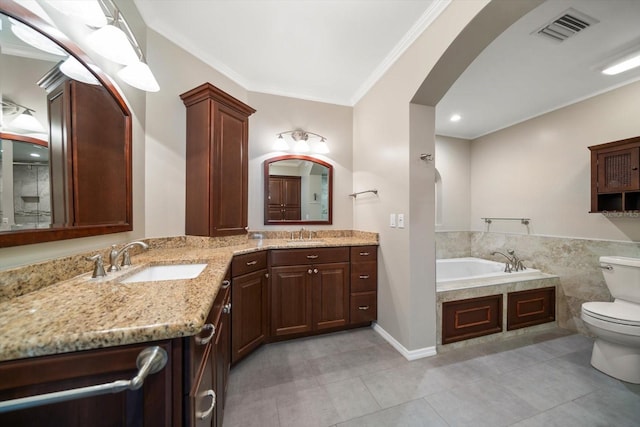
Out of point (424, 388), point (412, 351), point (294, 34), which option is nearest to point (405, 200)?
point (412, 351)

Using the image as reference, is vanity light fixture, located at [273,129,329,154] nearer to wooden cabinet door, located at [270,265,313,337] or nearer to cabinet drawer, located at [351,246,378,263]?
cabinet drawer, located at [351,246,378,263]

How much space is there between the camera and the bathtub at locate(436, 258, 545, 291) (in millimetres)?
2273

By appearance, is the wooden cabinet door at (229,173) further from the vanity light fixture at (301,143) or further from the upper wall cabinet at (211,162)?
the vanity light fixture at (301,143)

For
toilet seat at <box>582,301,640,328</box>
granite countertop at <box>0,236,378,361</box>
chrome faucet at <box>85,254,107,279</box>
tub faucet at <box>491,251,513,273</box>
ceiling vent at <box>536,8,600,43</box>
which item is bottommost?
toilet seat at <box>582,301,640,328</box>

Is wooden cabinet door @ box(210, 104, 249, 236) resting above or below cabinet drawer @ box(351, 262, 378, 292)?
above

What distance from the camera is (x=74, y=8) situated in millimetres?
978

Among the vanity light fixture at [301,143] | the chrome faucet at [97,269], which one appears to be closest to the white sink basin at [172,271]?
the chrome faucet at [97,269]

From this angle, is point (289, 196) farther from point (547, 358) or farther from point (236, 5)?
point (547, 358)

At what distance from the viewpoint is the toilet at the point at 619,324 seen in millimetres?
1623

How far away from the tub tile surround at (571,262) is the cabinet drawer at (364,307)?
210cm

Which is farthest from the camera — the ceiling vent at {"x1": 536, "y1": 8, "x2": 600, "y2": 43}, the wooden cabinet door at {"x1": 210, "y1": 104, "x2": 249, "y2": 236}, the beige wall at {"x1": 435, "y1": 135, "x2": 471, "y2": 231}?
the beige wall at {"x1": 435, "y1": 135, "x2": 471, "y2": 231}

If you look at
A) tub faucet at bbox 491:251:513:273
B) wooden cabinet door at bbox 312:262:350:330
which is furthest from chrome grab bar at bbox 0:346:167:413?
tub faucet at bbox 491:251:513:273

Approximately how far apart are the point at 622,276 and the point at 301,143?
325cm

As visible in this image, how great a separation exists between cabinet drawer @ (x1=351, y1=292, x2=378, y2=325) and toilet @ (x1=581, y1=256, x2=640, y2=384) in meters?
1.66
